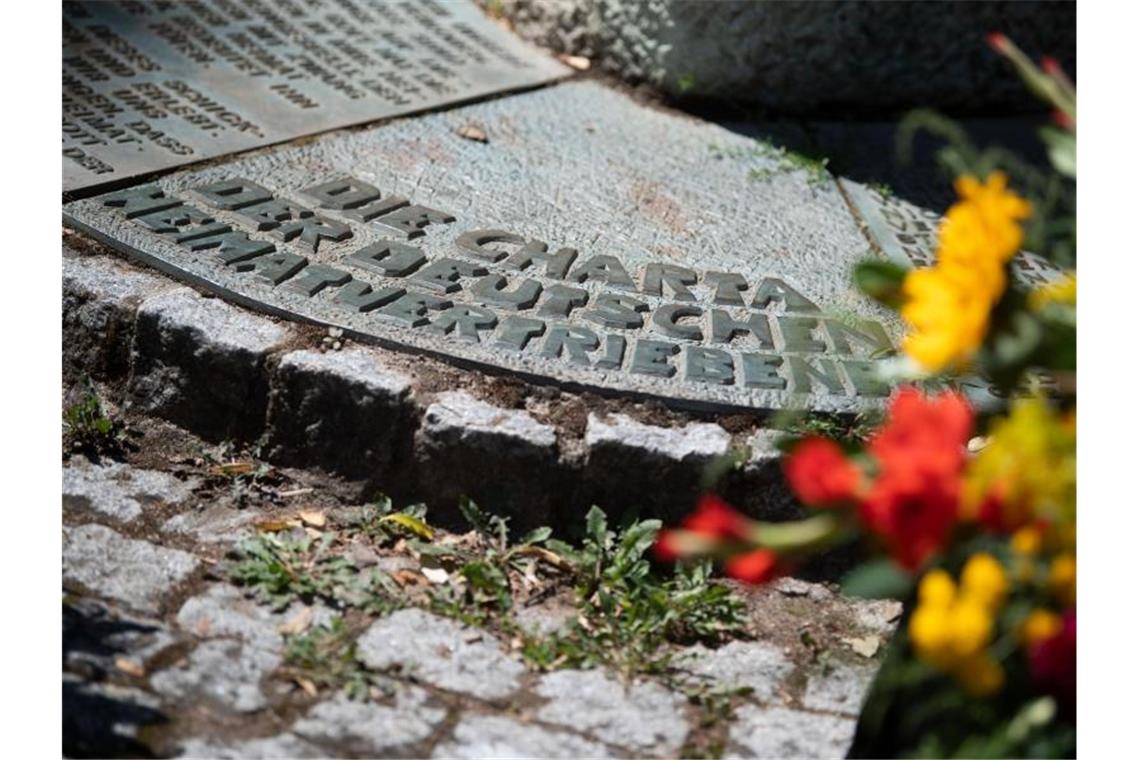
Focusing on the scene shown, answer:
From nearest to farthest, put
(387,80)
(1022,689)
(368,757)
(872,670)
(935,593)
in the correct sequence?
1. (935,593)
2. (1022,689)
3. (368,757)
4. (872,670)
5. (387,80)

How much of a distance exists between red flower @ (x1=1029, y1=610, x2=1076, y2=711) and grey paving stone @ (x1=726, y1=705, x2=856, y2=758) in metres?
0.61

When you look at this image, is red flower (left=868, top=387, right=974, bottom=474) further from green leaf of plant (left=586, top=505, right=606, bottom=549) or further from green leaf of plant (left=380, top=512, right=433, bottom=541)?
green leaf of plant (left=380, top=512, right=433, bottom=541)

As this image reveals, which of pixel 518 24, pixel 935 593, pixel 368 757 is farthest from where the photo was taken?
pixel 518 24

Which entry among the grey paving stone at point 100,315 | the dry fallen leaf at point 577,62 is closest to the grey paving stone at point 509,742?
the grey paving stone at point 100,315

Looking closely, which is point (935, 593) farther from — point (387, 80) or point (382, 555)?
point (387, 80)

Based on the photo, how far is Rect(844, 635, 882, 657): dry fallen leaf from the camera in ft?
8.05

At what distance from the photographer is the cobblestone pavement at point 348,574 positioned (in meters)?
2.11

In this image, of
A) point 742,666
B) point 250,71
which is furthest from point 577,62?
point 742,666

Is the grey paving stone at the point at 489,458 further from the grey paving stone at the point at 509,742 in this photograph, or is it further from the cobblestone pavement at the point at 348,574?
the grey paving stone at the point at 509,742

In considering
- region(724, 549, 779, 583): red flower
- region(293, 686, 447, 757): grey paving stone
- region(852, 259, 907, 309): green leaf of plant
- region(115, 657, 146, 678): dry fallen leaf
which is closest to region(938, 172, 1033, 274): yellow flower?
region(852, 259, 907, 309): green leaf of plant

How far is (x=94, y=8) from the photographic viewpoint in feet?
13.5

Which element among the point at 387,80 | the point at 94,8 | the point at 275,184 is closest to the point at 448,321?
the point at 275,184

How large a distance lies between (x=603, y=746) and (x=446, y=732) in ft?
0.75

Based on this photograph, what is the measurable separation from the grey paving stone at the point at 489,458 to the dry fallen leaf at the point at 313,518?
186mm
